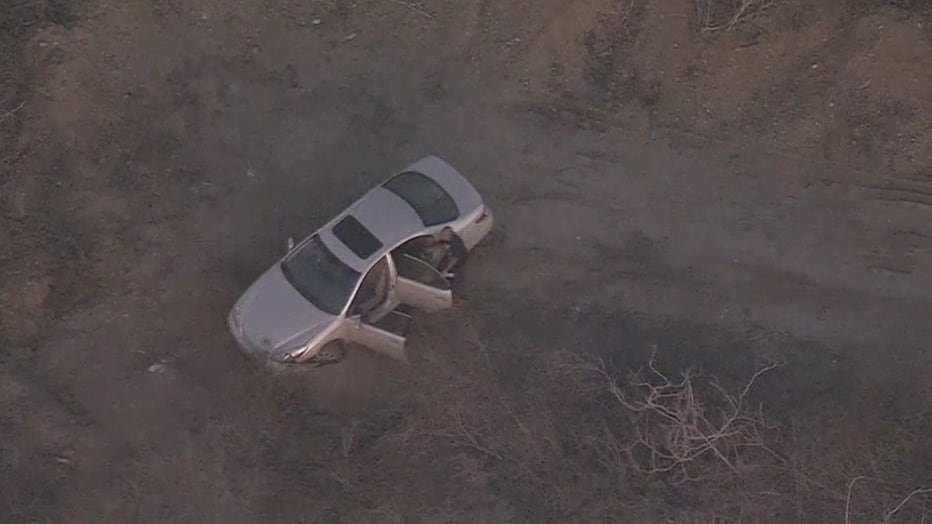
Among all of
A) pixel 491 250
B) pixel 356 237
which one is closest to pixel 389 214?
pixel 356 237

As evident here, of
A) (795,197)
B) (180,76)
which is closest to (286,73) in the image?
(180,76)

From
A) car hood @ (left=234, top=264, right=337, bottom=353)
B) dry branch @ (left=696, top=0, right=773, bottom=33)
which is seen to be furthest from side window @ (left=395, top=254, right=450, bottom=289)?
dry branch @ (left=696, top=0, right=773, bottom=33)

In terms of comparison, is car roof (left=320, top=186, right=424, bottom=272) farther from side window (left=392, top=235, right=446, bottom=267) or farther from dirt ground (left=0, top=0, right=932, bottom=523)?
dirt ground (left=0, top=0, right=932, bottom=523)

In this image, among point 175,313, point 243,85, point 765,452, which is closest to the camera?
point 765,452

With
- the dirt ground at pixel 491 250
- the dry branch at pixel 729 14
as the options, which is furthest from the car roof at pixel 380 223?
the dry branch at pixel 729 14

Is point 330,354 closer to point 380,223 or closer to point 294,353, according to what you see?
point 294,353

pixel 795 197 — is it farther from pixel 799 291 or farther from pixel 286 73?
pixel 286 73
